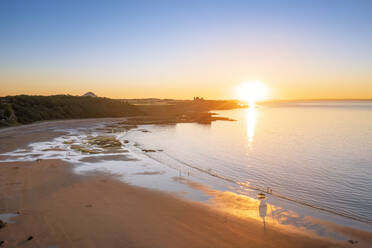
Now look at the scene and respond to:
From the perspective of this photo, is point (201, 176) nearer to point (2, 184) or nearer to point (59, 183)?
point (59, 183)

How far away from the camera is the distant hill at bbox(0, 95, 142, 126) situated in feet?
181

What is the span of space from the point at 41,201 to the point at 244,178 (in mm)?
13241

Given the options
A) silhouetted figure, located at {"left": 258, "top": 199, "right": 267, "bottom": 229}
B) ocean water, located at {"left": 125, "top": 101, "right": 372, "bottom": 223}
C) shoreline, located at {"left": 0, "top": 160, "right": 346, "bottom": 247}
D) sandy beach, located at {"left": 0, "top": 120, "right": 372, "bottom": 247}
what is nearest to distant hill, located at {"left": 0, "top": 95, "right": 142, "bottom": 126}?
ocean water, located at {"left": 125, "top": 101, "right": 372, "bottom": 223}

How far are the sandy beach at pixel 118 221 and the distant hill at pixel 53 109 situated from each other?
1820 inches

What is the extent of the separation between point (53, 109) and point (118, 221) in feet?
230

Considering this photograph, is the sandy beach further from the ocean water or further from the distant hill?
the distant hill

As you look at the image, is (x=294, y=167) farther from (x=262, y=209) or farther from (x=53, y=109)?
(x=53, y=109)

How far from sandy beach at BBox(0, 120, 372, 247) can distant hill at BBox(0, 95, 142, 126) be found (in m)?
46.2

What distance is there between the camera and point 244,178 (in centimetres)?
1891

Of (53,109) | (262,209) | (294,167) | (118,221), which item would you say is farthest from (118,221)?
(53,109)

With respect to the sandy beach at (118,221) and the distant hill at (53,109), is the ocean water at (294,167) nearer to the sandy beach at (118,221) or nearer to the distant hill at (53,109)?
the sandy beach at (118,221)

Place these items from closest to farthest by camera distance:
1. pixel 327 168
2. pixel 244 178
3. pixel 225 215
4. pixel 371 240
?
pixel 371 240, pixel 225 215, pixel 244 178, pixel 327 168

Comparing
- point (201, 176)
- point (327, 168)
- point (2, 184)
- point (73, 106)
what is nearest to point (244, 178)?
point (201, 176)

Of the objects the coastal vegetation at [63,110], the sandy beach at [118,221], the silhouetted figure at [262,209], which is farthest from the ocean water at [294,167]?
the coastal vegetation at [63,110]
